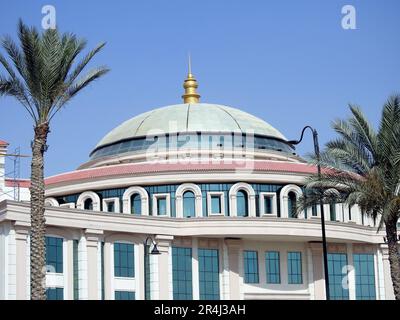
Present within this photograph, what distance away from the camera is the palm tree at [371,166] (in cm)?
3434

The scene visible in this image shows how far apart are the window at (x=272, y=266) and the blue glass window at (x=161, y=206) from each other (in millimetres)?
6320

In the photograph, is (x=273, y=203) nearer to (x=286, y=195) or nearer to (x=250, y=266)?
(x=286, y=195)

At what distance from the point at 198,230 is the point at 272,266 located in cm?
555

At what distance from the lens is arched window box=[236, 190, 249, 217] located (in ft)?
180

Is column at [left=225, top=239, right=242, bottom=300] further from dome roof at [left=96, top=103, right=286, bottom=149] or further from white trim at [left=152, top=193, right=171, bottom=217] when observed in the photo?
dome roof at [left=96, top=103, right=286, bottom=149]

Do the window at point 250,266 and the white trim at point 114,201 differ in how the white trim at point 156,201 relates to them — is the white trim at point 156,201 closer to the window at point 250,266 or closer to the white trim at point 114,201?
the white trim at point 114,201

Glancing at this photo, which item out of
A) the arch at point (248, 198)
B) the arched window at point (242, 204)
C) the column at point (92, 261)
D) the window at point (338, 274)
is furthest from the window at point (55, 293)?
the window at point (338, 274)

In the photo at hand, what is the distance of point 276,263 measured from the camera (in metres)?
54.8

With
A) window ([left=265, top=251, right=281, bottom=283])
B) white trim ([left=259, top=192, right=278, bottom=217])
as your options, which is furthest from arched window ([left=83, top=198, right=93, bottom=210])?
window ([left=265, top=251, right=281, bottom=283])

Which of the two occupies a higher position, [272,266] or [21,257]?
[272,266]

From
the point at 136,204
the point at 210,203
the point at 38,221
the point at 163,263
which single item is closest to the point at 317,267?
the point at 210,203

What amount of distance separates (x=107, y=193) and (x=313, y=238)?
1211 centimetres

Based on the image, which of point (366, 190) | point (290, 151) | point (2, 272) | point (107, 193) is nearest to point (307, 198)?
point (366, 190)

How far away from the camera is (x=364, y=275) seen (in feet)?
187
